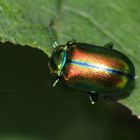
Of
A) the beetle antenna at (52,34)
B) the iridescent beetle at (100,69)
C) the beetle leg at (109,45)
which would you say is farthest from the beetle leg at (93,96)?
the beetle antenna at (52,34)

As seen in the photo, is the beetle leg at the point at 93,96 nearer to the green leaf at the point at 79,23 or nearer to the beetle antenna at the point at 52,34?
the green leaf at the point at 79,23

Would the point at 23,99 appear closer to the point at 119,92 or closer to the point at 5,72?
the point at 5,72

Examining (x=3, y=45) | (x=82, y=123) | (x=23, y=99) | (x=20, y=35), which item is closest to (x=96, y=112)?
(x=82, y=123)

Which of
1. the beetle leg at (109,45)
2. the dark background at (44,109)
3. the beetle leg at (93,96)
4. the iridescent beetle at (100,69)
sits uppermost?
the beetle leg at (109,45)

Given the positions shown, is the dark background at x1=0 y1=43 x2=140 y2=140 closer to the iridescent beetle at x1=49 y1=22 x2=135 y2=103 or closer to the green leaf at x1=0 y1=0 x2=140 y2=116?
the iridescent beetle at x1=49 y1=22 x2=135 y2=103

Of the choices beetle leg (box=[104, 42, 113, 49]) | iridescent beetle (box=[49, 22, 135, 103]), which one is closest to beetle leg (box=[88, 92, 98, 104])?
iridescent beetle (box=[49, 22, 135, 103])

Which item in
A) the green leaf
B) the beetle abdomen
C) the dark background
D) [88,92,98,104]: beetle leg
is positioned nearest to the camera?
the green leaf

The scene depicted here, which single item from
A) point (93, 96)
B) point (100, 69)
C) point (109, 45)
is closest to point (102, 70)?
point (100, 69)
